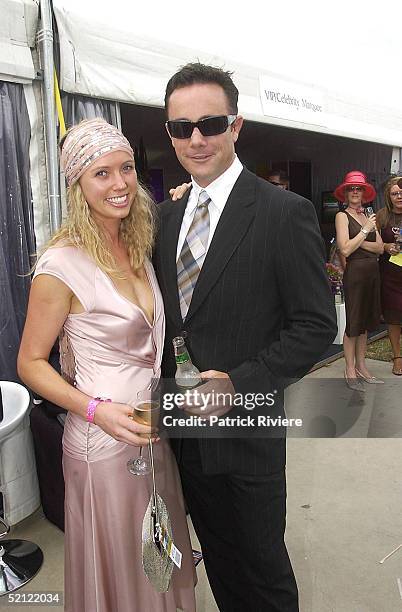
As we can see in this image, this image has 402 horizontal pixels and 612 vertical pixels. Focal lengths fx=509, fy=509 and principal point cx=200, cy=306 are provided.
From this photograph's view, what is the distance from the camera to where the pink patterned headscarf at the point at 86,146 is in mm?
1562

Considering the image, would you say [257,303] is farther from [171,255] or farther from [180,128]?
[180,128]

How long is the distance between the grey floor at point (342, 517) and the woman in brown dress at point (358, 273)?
50.5 inches

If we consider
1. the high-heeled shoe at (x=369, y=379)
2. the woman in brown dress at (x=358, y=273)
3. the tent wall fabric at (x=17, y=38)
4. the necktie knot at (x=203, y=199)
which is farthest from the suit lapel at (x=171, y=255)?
the high-heeled shoe at (x=369, y=379)

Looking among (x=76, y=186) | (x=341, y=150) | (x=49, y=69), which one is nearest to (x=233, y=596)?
(x=76, y=186)

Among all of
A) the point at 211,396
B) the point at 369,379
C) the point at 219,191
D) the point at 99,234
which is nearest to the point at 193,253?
the point at 219,191

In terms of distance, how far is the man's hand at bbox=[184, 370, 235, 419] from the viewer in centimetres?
141

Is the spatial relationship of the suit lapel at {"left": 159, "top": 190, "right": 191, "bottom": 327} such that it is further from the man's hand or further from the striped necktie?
the man's hand

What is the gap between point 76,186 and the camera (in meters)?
1.61

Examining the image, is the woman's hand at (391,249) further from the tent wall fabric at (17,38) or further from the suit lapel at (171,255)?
the suit lapel at (171,255)

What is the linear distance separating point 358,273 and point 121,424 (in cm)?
398

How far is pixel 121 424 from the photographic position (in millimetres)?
1444

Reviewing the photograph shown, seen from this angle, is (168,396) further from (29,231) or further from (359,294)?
(359,294)

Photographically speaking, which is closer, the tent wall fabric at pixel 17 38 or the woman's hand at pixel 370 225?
the tent wall fabric at pixel 17 38

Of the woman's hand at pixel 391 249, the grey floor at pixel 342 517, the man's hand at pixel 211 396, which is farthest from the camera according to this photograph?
the woman's hand at pixel 391 249
